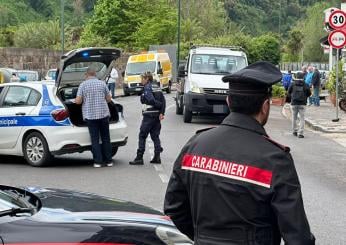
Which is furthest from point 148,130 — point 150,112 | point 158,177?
point 158,177

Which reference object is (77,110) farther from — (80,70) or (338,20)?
(338,20)

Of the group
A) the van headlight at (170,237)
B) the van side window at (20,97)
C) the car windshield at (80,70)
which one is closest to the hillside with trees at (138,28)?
the car windshield at (80,70)

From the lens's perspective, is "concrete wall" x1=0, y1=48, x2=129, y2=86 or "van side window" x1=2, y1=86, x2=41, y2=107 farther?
"concrete wall" x1=0, y1=48, x2=129, y2=86

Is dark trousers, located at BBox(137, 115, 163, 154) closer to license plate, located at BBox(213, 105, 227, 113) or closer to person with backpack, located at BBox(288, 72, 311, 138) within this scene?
person with backpack, located at BBox(288, 72, 311, 138)

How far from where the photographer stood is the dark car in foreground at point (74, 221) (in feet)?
12.6

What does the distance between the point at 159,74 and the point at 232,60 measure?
1740 cm

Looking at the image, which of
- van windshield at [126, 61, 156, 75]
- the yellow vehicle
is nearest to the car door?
the yellow vehicle

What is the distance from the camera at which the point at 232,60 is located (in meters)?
22.2

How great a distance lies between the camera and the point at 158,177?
37.0 ft

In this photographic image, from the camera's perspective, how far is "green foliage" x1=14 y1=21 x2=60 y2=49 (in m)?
52.6

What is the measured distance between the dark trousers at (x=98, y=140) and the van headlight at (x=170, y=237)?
772 centimetres

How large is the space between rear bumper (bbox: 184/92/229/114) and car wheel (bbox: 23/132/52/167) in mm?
9122

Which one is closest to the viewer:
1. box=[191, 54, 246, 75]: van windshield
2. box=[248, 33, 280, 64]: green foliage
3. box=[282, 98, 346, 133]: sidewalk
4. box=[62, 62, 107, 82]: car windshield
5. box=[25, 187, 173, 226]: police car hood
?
box=[25, 187, 173, 226]: police car hood

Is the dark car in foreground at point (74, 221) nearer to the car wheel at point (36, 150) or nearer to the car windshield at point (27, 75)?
the car wheel at point (36, 150)
